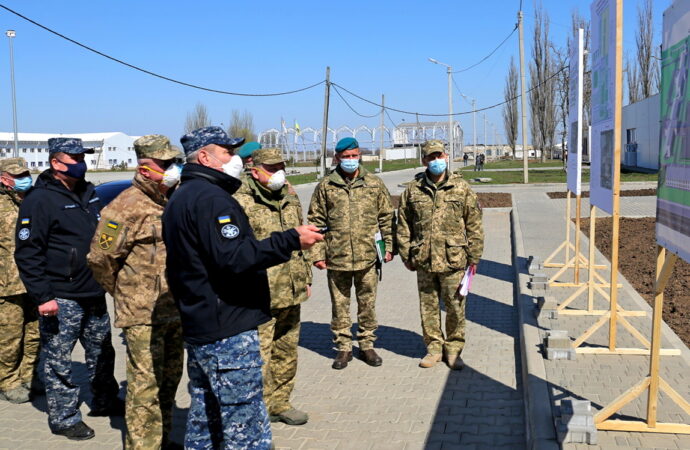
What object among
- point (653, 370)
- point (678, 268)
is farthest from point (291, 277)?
point (678, 268)

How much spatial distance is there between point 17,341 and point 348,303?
2836 mm

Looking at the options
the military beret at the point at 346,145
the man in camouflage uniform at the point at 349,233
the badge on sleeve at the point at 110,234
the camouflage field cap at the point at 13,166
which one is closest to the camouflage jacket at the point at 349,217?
the man in camouflage uniform at the point at 349,233

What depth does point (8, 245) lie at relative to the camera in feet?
18.4

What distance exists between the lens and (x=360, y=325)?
644 cm

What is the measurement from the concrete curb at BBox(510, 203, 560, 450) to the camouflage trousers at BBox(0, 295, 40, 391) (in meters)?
4.09

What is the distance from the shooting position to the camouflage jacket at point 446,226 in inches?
239

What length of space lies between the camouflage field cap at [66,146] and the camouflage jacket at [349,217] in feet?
7.18

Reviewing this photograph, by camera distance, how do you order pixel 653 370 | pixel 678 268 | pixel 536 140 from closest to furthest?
pixel 653 370
pixel 678 268
pixel 536 140

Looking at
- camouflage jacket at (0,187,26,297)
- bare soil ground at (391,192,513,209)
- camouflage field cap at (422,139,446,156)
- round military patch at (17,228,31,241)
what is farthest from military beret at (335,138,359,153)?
bare soil ground at (391,192,513,209)

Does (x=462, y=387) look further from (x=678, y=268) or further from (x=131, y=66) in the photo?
(x=131, y=66)

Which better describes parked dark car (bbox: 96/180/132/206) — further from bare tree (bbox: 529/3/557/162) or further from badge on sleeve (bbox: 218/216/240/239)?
bare tree (bbox: 529/3/557/162)

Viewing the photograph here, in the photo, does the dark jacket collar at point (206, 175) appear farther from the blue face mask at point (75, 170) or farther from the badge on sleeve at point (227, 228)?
the blue face mask at point (75, 170)

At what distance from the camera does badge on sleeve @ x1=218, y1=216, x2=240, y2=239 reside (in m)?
3.19

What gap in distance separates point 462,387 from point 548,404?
96 centimetres
